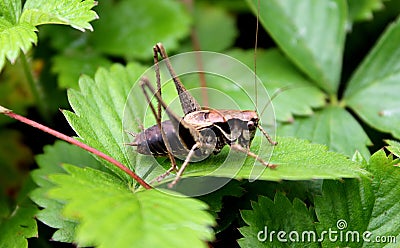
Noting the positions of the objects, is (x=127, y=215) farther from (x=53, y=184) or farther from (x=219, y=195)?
(x=53, y=184)

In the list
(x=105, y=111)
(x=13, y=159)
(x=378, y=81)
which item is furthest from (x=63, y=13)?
(x=378, y=81)

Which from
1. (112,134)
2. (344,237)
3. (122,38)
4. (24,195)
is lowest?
(344,237)

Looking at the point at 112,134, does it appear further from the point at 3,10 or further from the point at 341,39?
the point at 341,39

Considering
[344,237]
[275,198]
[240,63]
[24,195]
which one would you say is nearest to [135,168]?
[275,198]

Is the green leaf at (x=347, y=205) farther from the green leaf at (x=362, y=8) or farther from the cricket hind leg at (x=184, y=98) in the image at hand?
the green leaf at (x=362, y=8)
